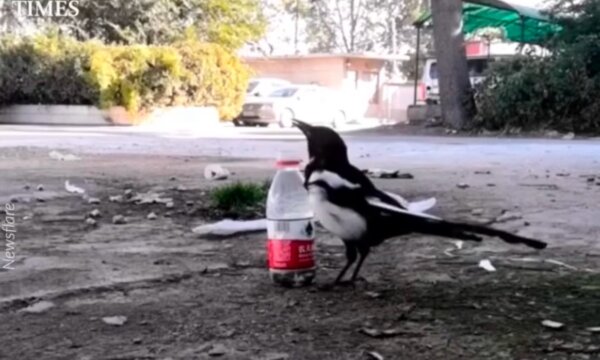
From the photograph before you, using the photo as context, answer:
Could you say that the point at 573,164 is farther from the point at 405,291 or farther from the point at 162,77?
the point at 162,77

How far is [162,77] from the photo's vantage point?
2184 centimetres

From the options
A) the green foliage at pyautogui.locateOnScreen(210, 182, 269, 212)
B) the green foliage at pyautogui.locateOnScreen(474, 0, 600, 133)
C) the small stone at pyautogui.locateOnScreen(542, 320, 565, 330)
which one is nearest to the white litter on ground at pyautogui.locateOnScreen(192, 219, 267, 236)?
the green foliage at pyautogui.locateOnScreen(210, 182, 269, 212)

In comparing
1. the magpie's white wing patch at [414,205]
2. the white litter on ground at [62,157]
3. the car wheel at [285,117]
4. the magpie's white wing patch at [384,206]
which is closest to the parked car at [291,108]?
the car wheel at [285,117]

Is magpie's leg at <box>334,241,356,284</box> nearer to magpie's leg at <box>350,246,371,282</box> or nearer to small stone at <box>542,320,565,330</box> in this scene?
magpie's leg at <box>350,246,371,282</box>

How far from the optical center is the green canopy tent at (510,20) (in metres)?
17.5

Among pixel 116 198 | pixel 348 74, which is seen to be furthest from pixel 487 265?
pixel 348 74

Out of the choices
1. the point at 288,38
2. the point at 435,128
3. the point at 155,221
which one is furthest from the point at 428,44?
the point at 155,221

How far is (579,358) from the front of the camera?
184 cm

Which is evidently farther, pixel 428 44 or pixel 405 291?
pixel 428 44

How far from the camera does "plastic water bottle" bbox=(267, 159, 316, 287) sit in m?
2.52

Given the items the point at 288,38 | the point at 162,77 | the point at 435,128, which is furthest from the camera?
the point at 288,38

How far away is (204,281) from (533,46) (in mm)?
15947

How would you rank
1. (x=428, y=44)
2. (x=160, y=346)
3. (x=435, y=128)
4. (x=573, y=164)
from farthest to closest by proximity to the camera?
1. (x=428, y=44)
2. (x=435, y=128)
3. (x=573, y=164)
4. (x=160, y=346)

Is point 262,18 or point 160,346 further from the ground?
point 262,18
